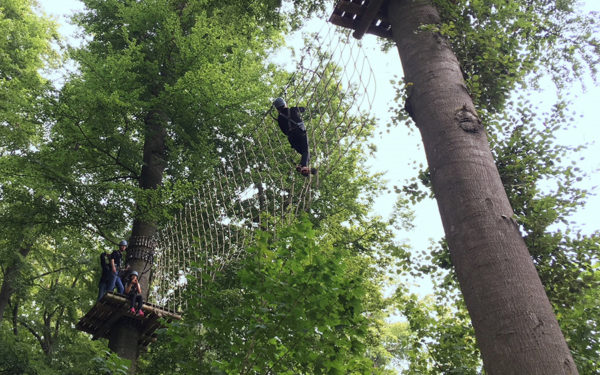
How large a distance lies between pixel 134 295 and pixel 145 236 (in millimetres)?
1451

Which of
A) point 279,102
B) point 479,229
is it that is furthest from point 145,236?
point 479,229

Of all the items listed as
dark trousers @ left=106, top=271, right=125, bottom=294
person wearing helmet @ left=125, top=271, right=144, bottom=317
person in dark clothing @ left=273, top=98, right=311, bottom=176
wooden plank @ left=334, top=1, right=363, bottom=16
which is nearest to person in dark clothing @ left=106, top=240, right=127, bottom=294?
dark trousers @ left=106, top=271, right=125, bottom=294

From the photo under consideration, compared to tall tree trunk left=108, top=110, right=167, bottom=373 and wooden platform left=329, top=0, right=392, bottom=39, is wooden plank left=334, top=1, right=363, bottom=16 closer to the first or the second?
wooden platform left=329, top=0, right=392, bottom=39

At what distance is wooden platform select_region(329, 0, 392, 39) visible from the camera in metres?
3.97

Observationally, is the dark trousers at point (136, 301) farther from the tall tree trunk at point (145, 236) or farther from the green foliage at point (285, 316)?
the green foliage at point (285, 316)

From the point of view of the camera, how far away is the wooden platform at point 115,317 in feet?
19.2

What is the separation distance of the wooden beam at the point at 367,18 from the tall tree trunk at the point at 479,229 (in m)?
0.69

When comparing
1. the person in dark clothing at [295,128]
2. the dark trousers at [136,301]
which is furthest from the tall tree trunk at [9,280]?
the person in dark clothing at [295,128]

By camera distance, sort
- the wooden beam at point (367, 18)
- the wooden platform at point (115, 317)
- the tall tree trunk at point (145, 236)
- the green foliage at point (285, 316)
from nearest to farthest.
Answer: the green foliage at point (285, 316) → the wooden beam at point (367, 18) → the wooden platform at point (115, 317) → the tall tree trunk at point (145, 236)

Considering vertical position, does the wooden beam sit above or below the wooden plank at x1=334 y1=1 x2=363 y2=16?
below

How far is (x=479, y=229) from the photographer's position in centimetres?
222

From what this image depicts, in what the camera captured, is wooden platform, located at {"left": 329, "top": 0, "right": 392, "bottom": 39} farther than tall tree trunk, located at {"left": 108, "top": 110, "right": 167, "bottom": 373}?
No

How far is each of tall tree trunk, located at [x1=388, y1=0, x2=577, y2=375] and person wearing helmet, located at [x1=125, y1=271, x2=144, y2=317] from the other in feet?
14.6

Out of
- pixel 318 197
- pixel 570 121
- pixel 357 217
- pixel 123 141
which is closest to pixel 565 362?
pixel 570 121
